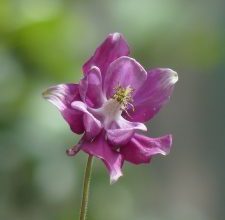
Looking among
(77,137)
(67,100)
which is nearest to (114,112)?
(67,100)

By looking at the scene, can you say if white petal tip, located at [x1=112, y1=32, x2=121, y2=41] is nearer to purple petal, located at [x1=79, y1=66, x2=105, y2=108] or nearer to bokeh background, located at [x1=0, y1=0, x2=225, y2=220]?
purple petal, located at [x1=79, y1=66, x2=105, y2=108]

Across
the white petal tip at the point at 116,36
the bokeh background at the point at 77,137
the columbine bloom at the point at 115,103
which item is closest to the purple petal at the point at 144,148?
the columbine bloom at the point at 115,103

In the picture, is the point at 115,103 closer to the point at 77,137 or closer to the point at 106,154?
the point at 106,154

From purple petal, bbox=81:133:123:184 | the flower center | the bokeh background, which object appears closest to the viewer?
purple petal, bbox=81:133:123:184

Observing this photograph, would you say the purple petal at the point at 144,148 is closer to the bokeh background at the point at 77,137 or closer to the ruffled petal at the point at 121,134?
the ruffled petal at the point at 121,134

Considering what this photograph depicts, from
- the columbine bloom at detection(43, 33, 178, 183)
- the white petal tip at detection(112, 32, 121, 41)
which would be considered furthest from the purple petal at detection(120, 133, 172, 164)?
the white petal tip at detection(112, 32, 121, 41)

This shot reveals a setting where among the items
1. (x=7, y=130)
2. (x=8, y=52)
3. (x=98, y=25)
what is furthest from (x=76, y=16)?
(x=98, y=25)

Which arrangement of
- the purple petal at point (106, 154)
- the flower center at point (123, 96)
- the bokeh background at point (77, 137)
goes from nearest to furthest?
the purple petal at point (106, 154), the flower center at point (123, 96), the bokeh background at point (77, 137)
